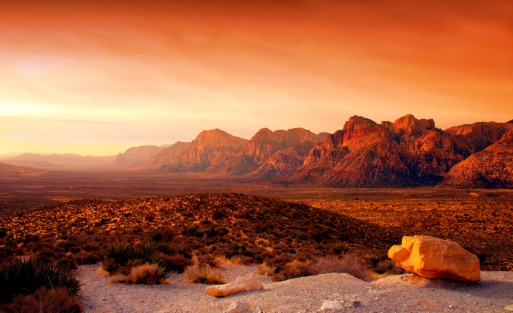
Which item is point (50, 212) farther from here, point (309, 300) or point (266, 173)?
point (266, 173)

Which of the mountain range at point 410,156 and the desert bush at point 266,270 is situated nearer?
the desert bush at point 266,270

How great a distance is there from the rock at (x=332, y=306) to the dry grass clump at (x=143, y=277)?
6050 mm

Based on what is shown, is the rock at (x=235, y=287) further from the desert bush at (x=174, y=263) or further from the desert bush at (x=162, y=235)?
the desert bush at (x=162, y=235)

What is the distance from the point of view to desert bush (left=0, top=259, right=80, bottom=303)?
8.82 m

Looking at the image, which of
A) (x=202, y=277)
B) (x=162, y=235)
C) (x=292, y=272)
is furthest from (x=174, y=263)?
(x=162, y=235)

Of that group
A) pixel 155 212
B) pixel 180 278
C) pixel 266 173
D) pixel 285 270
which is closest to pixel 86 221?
pixel 155 212

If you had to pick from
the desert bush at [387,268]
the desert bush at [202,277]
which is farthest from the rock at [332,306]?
the desert bush at [387,268]

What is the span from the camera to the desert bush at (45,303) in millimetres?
7664

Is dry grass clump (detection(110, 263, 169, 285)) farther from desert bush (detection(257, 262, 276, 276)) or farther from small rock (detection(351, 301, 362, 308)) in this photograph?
small rock (detection(351, 301, 362, 308))

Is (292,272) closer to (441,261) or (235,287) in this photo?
(235,287)

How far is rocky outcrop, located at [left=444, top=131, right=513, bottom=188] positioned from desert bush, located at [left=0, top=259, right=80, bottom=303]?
117 metres

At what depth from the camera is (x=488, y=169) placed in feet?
350

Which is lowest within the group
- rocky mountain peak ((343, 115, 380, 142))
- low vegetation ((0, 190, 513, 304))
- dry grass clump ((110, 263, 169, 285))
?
low vegetation ((0, 190, 513, 304))

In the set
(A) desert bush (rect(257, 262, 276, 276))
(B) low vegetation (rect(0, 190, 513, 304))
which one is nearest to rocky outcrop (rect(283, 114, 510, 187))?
(B) low vegetation (rect(0, 190, 513, 304))
